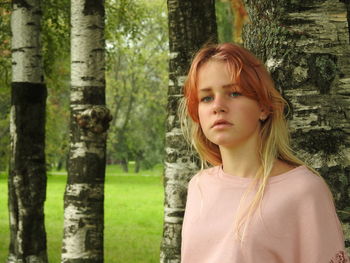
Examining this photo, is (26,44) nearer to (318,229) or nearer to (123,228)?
(318,229)

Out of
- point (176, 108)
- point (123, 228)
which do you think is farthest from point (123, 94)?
point (176, 108)

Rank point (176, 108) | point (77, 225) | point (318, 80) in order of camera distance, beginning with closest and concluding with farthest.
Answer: point (318, 80), point (176, 108), point (77, 225)

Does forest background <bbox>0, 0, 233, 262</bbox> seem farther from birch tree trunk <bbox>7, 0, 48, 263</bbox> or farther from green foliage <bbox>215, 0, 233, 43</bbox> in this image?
birch tree trunk <bbox>7, 0, 48, 263</bbox>

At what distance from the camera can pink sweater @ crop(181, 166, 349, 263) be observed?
2.91 m

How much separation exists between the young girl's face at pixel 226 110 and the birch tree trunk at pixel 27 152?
746cm

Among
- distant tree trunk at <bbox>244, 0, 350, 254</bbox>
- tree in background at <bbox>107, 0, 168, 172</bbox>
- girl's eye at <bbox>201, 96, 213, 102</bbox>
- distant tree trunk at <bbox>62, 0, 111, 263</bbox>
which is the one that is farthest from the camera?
tree in background at <bbox>107, 0, 168, 172</bbox>

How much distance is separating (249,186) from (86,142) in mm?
5484

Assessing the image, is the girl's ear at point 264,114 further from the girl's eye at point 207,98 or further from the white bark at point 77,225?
the white bark at point 77,225

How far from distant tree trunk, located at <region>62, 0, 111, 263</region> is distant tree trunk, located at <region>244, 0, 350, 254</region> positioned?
15.3 feet

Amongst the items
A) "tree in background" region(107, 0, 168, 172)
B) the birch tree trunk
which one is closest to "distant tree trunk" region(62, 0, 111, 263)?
the birch tree trunk

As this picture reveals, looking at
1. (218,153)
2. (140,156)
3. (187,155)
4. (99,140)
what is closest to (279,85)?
(218,153)

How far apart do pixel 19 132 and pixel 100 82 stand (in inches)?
86.2

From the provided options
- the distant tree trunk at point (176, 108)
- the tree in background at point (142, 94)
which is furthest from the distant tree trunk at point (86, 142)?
the tree in background at point (142, 94)

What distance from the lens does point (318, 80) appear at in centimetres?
366
